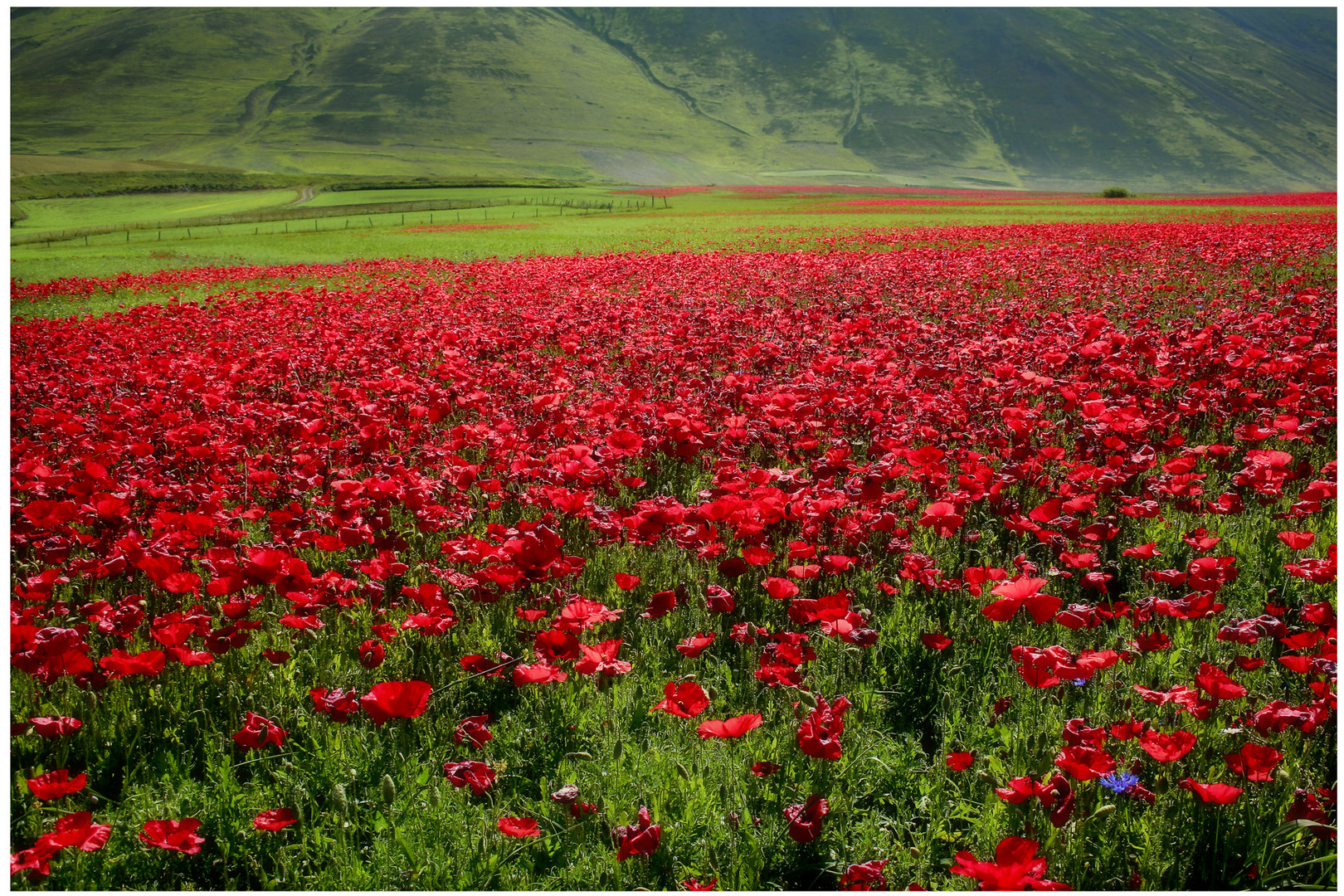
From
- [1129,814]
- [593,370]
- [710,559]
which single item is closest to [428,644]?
[710,559]

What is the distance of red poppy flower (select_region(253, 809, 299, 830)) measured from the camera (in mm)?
2215

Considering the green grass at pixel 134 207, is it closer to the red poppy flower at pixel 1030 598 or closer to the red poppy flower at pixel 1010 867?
the red poppy flower at pixel 1030 598

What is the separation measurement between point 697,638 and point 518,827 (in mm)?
904

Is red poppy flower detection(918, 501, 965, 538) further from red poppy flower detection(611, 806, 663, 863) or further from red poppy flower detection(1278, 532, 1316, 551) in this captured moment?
red poppy flower detection(611, 806, 663, 863)

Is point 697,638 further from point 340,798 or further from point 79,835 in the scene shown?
point 79,835

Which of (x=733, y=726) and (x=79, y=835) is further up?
(x=733, y=726)

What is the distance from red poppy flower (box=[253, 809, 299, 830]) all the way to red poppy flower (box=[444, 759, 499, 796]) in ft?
1.54

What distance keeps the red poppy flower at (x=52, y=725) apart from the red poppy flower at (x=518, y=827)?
161 centimetres

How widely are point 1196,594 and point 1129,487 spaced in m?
1.84

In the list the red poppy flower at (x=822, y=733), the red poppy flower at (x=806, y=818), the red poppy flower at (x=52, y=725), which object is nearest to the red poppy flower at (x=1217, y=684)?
the red poppy flower at (x=822, y=733)

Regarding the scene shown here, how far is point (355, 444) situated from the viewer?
5.70 m

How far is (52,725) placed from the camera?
259 centimetres

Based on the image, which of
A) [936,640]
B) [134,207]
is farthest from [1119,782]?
[134,207]

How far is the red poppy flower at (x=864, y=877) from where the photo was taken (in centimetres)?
209
